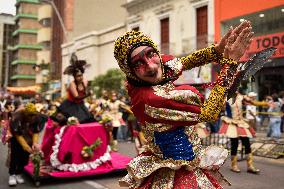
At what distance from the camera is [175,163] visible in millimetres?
2457

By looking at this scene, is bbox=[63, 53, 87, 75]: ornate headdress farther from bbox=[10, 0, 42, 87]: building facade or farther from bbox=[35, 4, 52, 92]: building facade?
bbox=[10, 0, 42, 87]: building facade

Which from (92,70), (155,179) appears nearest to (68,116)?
(155,179)

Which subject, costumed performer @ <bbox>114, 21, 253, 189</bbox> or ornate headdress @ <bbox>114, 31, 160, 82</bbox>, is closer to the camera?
costumed performer @ <bbox>114, 21, 253, 189</bbox>

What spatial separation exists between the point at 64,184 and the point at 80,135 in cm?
94

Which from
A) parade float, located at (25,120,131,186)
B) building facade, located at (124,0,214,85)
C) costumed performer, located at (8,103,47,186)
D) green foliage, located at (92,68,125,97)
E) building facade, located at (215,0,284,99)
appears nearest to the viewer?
costumed performer, located at (8,103,47,186)

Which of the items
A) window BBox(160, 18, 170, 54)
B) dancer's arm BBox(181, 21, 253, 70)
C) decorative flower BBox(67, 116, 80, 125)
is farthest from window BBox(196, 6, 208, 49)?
dancer's arm BBox(181, 21, 253, 70)

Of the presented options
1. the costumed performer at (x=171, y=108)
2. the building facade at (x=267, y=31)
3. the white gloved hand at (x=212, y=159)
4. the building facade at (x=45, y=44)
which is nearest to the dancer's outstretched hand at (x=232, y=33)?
the costumed performer at (x=171, y=108)

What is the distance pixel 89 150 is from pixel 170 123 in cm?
527

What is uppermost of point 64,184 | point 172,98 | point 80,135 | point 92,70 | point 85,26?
point 85,26

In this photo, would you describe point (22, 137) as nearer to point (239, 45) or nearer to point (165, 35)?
point (239, 45)

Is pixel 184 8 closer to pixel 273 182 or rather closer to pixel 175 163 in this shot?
pixel 273 182

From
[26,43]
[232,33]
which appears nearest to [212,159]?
[232,33]

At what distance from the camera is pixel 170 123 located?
239 cm

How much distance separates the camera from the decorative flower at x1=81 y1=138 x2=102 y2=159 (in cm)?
741
